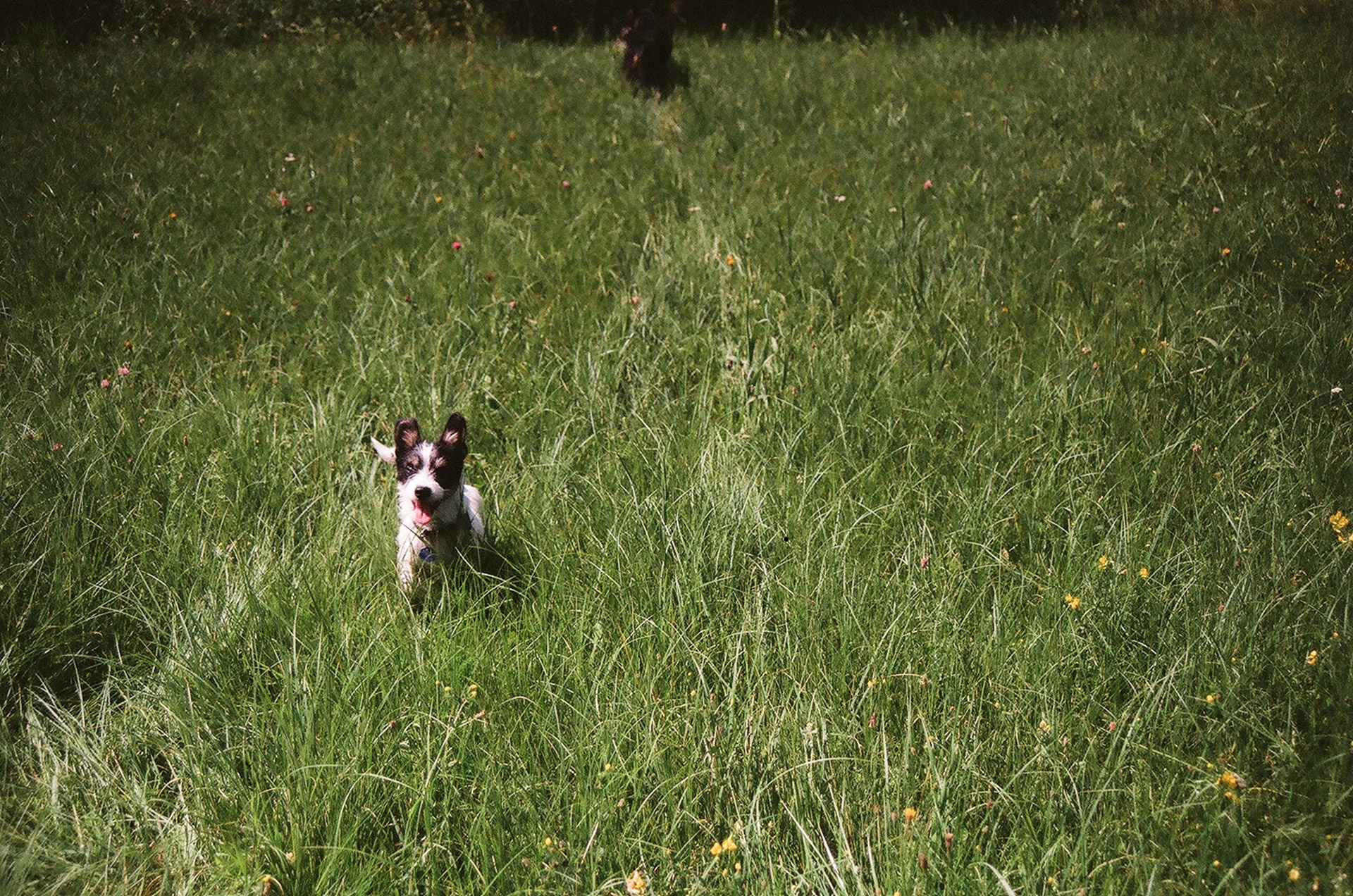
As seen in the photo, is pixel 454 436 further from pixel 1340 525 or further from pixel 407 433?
pixel 1340 525

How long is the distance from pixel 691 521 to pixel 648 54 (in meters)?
6.52

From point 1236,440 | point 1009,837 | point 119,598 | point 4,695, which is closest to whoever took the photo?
point 1009,837

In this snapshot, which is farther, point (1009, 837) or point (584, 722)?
point (584, 722)

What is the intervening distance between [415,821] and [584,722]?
44cm

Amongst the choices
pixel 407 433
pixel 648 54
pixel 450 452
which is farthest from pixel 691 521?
pixel 648 54

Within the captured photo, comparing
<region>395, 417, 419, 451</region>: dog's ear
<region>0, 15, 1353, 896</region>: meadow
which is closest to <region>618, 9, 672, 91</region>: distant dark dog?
<region>0, 15, 1353, 896</region>: meadow

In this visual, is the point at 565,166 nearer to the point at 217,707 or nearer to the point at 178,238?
the point at 178,238

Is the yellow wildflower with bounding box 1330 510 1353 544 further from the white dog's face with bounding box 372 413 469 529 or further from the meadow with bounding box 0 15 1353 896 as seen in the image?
the white dog's face with bounding box 372 413 469 529

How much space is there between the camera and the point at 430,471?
9.00 ft

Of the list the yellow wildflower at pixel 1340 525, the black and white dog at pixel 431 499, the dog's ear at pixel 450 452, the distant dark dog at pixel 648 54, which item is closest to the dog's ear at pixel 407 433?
the black and white dog at pixel 431 499

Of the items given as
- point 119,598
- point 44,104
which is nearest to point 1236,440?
point 119,598

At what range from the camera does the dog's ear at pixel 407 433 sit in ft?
9.24

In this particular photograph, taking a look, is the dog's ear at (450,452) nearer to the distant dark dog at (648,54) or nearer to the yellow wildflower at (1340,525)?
the yellow wildflower at (1340,525)

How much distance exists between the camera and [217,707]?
2326mm
